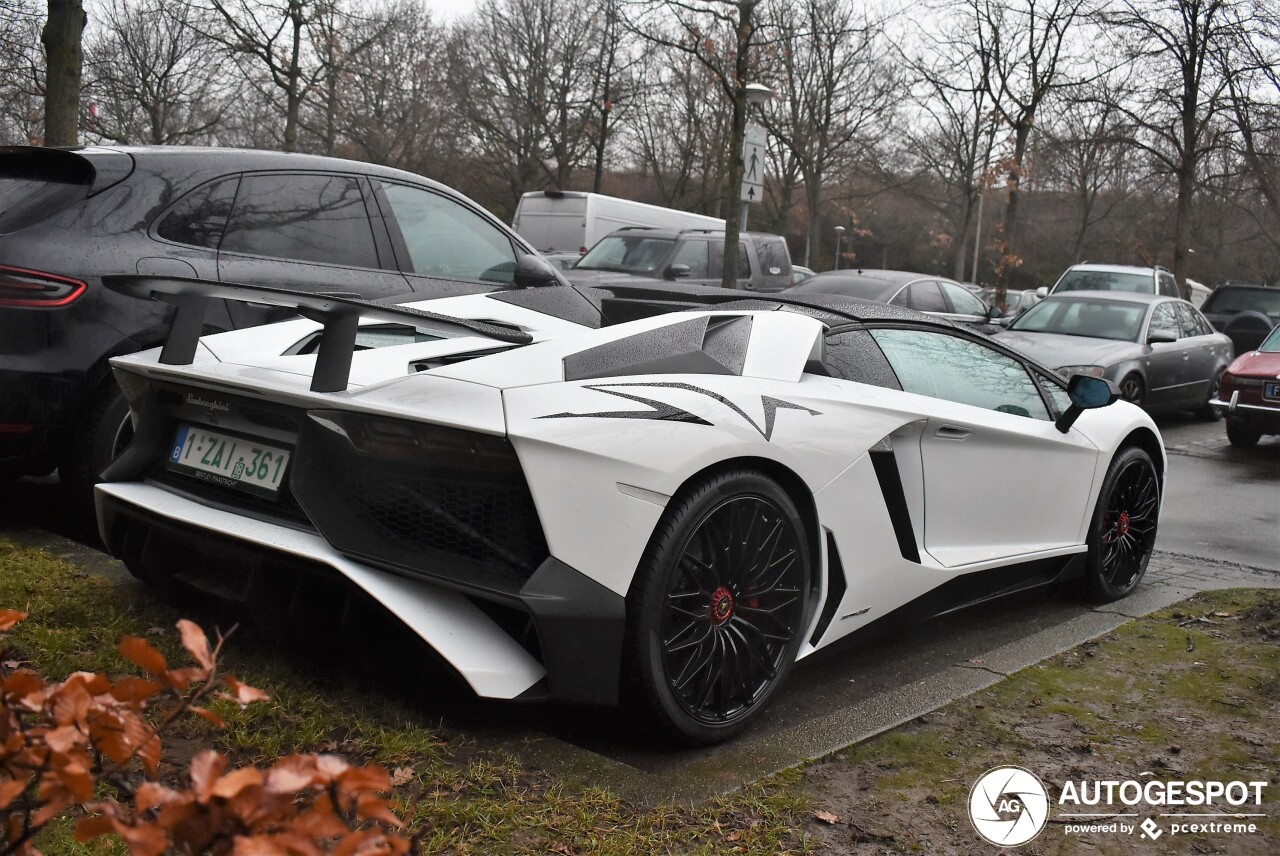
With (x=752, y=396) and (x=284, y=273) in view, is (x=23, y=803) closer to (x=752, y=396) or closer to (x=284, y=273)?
(x=752, y=396)

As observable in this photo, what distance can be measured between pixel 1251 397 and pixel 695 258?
6311 mm

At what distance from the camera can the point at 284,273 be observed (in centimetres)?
518

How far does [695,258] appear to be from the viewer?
14.4 m

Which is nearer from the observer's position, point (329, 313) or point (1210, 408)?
point (329, 313)

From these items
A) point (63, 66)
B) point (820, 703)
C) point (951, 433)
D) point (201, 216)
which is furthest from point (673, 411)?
point (63, 66)

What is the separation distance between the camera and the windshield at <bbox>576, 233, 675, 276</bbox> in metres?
14.1

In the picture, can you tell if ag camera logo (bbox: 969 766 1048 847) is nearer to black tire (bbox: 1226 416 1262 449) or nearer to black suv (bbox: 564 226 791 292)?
black tire (bbox: 1226 416 1262 449)

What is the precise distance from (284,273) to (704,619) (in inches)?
115

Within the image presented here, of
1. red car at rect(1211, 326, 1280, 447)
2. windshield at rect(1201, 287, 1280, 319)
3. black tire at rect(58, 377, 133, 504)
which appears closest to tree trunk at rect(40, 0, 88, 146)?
black tire at rect(58, 377, 133, 504)

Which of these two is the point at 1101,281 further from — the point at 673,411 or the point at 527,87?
the point at 527,87

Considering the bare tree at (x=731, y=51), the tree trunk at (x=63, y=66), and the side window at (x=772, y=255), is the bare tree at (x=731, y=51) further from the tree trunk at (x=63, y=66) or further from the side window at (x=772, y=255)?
the tree trunk at (x=63, y=66)

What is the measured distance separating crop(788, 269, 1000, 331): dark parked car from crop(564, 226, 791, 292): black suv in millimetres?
886

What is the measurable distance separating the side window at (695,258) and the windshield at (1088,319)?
3.66m

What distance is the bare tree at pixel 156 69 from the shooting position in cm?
3044
